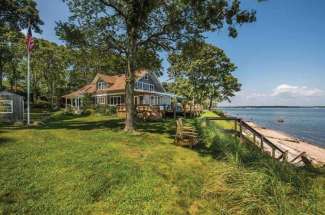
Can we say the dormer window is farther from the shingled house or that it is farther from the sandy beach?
the sandy beach

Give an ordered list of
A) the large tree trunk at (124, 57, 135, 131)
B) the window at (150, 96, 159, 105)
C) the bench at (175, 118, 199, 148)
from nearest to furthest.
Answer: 1. the bench at (175, 118, 199, 148)
2. the large tree trunk at (124, 57, 135, 131)
3. the window at (150, 96, 159, 105)

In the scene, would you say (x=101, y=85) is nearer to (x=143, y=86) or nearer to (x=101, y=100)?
(x=101, y=100)

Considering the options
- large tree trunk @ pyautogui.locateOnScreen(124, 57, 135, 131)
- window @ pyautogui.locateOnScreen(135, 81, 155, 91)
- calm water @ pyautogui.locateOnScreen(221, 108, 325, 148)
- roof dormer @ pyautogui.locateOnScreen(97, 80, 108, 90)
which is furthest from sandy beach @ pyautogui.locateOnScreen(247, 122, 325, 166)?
roof dormer @ pyautogui.locateOnScreen(97, 80, 108, 90)

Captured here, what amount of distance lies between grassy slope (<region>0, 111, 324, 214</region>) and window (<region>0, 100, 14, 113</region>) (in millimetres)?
13568

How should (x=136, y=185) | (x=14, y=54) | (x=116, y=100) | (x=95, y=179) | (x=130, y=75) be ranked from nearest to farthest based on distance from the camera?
1. (x=136, y=185)
2. (x=95, y=179)
3. (x=130, y=75)
4. (x=116, y=100)
5. (x=14, y=54)

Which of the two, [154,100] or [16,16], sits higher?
[16,16]

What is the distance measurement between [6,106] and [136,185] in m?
19.6

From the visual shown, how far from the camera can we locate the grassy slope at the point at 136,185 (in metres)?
4.84

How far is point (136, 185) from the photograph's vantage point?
5.94m

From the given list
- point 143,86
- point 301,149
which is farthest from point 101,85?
point 301,149

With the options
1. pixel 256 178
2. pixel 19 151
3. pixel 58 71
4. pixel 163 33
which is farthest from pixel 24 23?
pixel 256 178

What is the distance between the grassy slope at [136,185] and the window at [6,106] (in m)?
13.6

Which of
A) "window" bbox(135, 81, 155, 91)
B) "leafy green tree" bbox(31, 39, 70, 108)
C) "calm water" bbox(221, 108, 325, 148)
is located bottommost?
"calm water" bbox(221, 108, 325, 148)

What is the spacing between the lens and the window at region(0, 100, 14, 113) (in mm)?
19367
